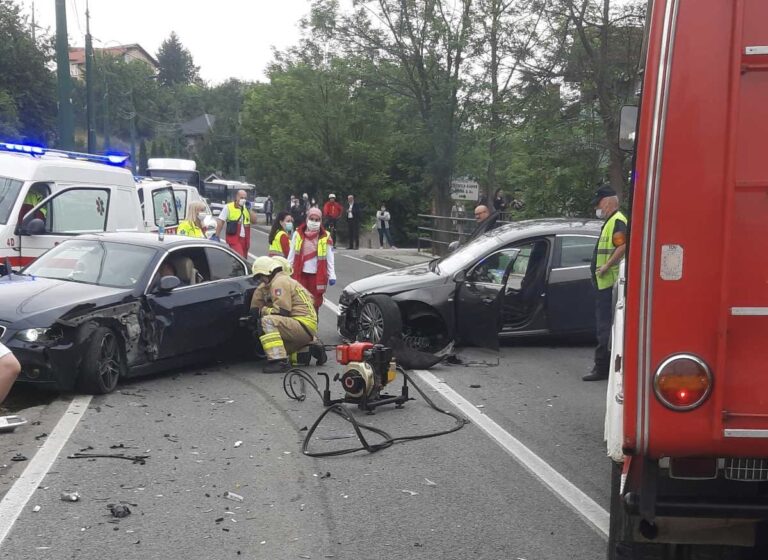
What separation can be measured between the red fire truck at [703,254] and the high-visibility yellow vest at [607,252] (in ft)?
21.1

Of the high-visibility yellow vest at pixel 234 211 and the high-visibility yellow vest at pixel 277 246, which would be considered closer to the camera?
the high-visibility yellow vest at pixel 277 246

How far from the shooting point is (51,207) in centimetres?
1327

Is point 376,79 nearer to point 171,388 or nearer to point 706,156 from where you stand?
point 171,388

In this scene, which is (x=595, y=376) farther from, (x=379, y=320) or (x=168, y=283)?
(x=168, y=283)

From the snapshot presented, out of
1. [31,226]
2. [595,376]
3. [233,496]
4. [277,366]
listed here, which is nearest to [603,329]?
[595,376]

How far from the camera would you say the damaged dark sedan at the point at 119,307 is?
8359 millimetres

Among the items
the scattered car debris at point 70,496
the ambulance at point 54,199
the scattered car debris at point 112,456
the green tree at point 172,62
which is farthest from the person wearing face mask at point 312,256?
the green tree at point 172,62

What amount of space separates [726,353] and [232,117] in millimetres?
109943

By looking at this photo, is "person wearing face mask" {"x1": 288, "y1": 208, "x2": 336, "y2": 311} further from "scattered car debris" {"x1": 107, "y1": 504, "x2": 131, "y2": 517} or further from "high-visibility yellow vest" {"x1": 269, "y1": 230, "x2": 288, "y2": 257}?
"scattered car debris" {"x1": 107, "y1": 504, "x2": 131, "y2": 517}

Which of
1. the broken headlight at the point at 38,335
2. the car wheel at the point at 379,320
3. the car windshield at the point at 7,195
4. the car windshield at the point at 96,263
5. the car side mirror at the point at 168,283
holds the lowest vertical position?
the car wheel at the point at 379,320

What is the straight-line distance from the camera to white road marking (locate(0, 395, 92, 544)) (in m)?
5.48

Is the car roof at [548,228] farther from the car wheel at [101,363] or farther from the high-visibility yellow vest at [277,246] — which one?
the car wheel at [101,363]

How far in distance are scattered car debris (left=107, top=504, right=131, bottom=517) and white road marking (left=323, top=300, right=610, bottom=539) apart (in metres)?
2.61

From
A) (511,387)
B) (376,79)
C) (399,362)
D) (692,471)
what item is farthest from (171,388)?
(376,79)
